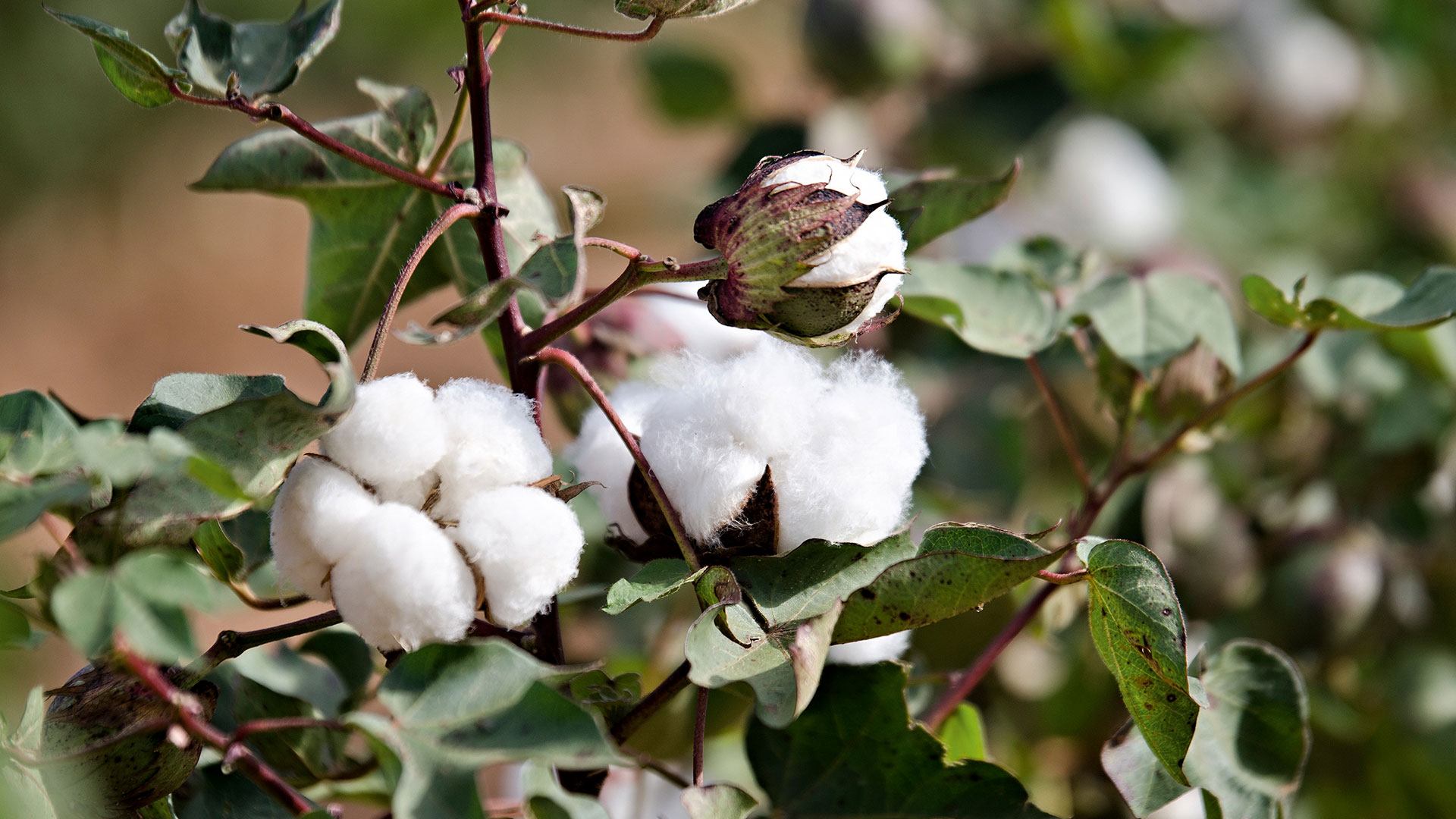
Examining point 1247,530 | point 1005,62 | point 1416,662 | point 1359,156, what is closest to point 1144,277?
point 1247,530

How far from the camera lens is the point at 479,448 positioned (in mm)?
500

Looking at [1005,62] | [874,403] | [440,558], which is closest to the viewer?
[440,558]

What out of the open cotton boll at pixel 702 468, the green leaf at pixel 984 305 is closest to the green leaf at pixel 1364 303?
the green leaf at pixel 984 305

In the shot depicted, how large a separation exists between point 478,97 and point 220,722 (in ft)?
1.26

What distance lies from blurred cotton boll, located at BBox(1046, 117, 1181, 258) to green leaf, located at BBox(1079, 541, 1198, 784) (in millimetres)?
1249

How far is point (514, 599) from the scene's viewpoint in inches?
19.6

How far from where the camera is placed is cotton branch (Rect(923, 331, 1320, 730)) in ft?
2.38

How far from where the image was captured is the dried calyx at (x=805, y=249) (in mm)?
512

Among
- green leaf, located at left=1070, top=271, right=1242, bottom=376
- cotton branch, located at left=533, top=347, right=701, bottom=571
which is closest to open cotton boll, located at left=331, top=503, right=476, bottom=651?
cotton branch, located at left=533, top=347, right=701, bottom=571

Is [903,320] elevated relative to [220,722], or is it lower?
lower

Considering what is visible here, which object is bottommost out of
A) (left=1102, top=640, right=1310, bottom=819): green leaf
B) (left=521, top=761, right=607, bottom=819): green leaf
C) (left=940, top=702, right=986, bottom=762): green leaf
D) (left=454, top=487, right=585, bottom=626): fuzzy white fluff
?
(left=940, top=702, right=986, bottom=762): green leaf

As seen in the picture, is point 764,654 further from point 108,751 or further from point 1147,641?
point 108,751

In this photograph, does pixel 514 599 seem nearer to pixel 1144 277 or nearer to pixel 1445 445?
pixel 1144 277

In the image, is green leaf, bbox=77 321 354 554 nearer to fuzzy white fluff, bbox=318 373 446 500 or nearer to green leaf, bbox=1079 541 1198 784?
fuzzy white fluff, bbox=318 373 446 500
